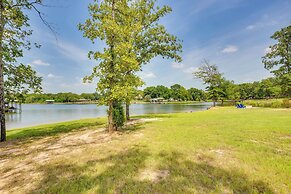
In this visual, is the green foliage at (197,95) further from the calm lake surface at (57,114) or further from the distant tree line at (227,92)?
the calm lake surface at (57,114)

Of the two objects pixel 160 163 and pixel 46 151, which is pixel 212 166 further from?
pixel 46 151

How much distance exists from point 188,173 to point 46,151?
4.90m

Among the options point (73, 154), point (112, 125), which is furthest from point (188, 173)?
point (112, 125)

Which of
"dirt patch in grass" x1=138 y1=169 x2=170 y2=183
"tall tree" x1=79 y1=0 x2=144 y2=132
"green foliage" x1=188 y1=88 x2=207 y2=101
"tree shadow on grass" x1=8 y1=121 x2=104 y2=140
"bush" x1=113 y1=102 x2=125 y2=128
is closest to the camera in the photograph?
"dirt patch in grass" x1=138 y1=169 x2=170 y2=183

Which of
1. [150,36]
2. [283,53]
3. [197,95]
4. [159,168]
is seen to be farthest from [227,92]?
[197,95]

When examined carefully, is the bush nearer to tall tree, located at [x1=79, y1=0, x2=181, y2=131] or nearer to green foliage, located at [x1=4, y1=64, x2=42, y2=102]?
tall tree, located at [x1=79, y1=0, x2=181, y2=131]

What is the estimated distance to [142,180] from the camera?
324cm

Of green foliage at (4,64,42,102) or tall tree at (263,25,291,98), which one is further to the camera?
tall tree at (263,25,291,98)

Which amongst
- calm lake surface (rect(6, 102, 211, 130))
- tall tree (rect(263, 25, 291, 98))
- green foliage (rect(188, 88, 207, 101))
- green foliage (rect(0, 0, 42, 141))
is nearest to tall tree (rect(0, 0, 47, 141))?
green foliage (rect(0, 0, 42, 141))

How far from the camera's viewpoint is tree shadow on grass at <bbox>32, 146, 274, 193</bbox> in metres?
2.91

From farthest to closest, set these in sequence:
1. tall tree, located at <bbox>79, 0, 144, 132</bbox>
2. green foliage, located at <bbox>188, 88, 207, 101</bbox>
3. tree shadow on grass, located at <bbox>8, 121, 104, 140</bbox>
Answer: green foliage, located at <bbox>188, 88, 207, 101</bbox>, tree shadow on grass, located at <bbox>8, 121, 104, 140</bbox>, tall tree, located at <bbox>79, 0, 144, 132</bbox>

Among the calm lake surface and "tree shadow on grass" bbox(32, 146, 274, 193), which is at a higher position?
"tree shadow on grass" bbox(32, 146, 274, 193)

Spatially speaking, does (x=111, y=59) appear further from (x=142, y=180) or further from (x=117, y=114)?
(x=142, y=180)

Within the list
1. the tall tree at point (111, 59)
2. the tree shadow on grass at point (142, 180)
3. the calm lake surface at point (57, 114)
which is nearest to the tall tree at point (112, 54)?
the tall tree at point (111, 59)
